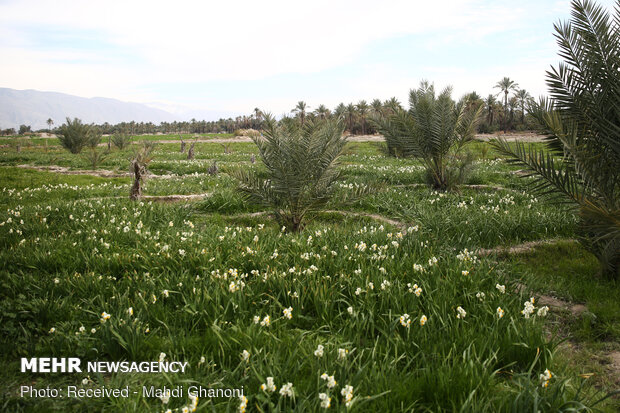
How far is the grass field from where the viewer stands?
2.62 meters

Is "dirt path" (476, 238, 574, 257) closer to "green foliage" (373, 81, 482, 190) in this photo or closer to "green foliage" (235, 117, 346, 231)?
"green foliage" (235, 117, 346, 231)

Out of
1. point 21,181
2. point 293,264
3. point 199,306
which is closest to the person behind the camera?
point 199,306

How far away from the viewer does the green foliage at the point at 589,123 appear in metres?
4.39

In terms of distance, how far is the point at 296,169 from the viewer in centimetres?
695

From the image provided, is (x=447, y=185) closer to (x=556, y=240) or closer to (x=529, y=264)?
(x=556, y=240)

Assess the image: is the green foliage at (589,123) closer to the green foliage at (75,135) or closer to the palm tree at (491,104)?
the green foliage at (75,135)

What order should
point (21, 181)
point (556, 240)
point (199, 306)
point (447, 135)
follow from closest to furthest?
1. point (199, 306)
2. point (556, 240)
3. point (447, 135)
4. point (21, 181)

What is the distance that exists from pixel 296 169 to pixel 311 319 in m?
3.69

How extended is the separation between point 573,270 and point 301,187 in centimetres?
430

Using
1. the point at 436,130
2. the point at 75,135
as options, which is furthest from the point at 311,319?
the point at 75,135

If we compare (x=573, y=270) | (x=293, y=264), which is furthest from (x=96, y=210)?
(x=573, y=270)

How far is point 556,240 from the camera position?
6.75 m

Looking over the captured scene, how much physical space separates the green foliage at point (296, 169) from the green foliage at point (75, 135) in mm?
24305

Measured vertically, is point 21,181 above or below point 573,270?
above
